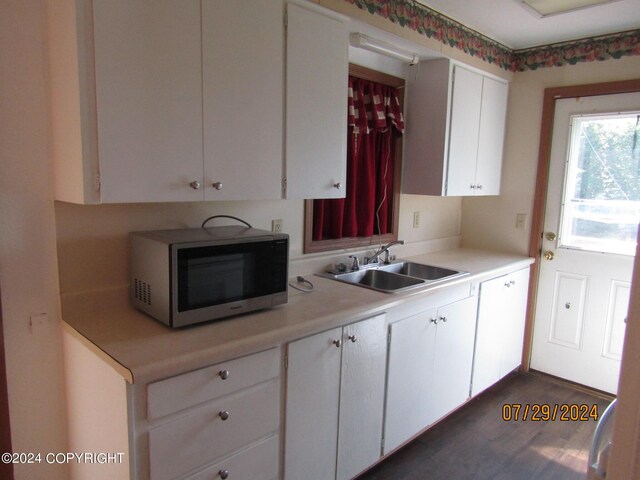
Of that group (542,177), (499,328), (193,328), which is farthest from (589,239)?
(193,328)

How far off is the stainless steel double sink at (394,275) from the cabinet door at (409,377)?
26 cm

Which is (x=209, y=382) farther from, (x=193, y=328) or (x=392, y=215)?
(x=392, y=215)

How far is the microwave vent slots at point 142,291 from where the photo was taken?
1.61 meters

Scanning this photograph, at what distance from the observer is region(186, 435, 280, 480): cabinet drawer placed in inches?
57.0

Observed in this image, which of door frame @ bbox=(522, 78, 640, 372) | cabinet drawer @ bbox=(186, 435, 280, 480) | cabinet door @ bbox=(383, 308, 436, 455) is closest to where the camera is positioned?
cabinet drawer @ bbox=(186, 435, 280, 480)

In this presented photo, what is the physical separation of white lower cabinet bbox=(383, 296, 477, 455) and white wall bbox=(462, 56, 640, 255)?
1006 millimetres

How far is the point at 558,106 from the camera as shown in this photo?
10.2 feet

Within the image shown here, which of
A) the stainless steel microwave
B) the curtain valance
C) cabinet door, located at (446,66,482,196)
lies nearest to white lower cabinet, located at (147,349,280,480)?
the stainless steel microwave

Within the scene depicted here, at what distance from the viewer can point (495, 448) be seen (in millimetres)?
2486

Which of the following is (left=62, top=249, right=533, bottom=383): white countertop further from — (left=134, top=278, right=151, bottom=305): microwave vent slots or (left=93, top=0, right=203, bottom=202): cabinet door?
(left=93, top=0, right=203, bottom=202): cabinet door

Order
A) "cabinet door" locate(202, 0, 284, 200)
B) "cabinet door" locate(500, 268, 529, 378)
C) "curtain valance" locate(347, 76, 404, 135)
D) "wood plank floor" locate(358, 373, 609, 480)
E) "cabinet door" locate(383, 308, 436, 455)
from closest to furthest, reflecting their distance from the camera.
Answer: "cabinet door" locate(202, 0, 284, 200), "cabinet door" locate(383, 308, 436, 455), "wood plank floor" locate(358, 373, 609, 480), "curtain valance" locate(347, 76, 404, 135), "cabinet door" locate(500, 268, 529, 378)

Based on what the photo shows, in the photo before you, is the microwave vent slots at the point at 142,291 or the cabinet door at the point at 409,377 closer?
the microwave vent slots at the point at 142,291

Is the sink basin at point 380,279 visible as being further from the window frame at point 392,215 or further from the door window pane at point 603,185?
the door window pane at point 603,185

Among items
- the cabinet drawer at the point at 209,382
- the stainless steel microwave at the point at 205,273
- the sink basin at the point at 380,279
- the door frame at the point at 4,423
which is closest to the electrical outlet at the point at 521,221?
the sink basin at the point at 380,279
